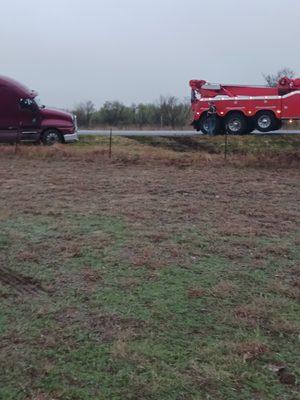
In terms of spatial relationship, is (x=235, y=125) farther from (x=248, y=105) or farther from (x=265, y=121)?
(x=265, y=121)

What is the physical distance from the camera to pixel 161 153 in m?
15.0

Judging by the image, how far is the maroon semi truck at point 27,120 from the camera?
19.0 metres

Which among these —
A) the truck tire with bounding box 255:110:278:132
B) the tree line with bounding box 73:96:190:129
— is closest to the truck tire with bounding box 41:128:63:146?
the truck tire with bounding box 255:110:278:132

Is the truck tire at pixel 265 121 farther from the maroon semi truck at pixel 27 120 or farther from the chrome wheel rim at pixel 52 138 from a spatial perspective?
the chrome wheel rim at pixel 52 138

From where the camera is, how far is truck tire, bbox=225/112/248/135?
72.5ft

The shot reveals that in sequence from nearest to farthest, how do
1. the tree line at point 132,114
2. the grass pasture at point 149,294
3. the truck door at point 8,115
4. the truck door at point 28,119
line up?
the grass pasture at point 149,294
the truck door at point 8,115
the truck door at point 28,119
the tree line at point 132,114

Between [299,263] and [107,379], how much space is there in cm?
283

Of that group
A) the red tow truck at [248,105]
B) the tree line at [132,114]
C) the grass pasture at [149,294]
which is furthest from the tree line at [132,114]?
the grass pasture at [149,294]

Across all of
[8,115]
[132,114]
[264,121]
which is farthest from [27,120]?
[132,114]

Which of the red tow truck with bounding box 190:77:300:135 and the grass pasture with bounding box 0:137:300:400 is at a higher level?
the red tow truck with bounding box 190:77:300:135

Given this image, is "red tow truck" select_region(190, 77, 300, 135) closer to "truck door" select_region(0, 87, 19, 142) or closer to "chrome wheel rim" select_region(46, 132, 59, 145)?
"chrome wheel rim" select_region(46, 132, 59, 145)

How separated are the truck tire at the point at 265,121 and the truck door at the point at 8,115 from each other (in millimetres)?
9264

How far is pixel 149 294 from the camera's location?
4492 mm

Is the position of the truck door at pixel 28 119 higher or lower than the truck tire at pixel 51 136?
higher
